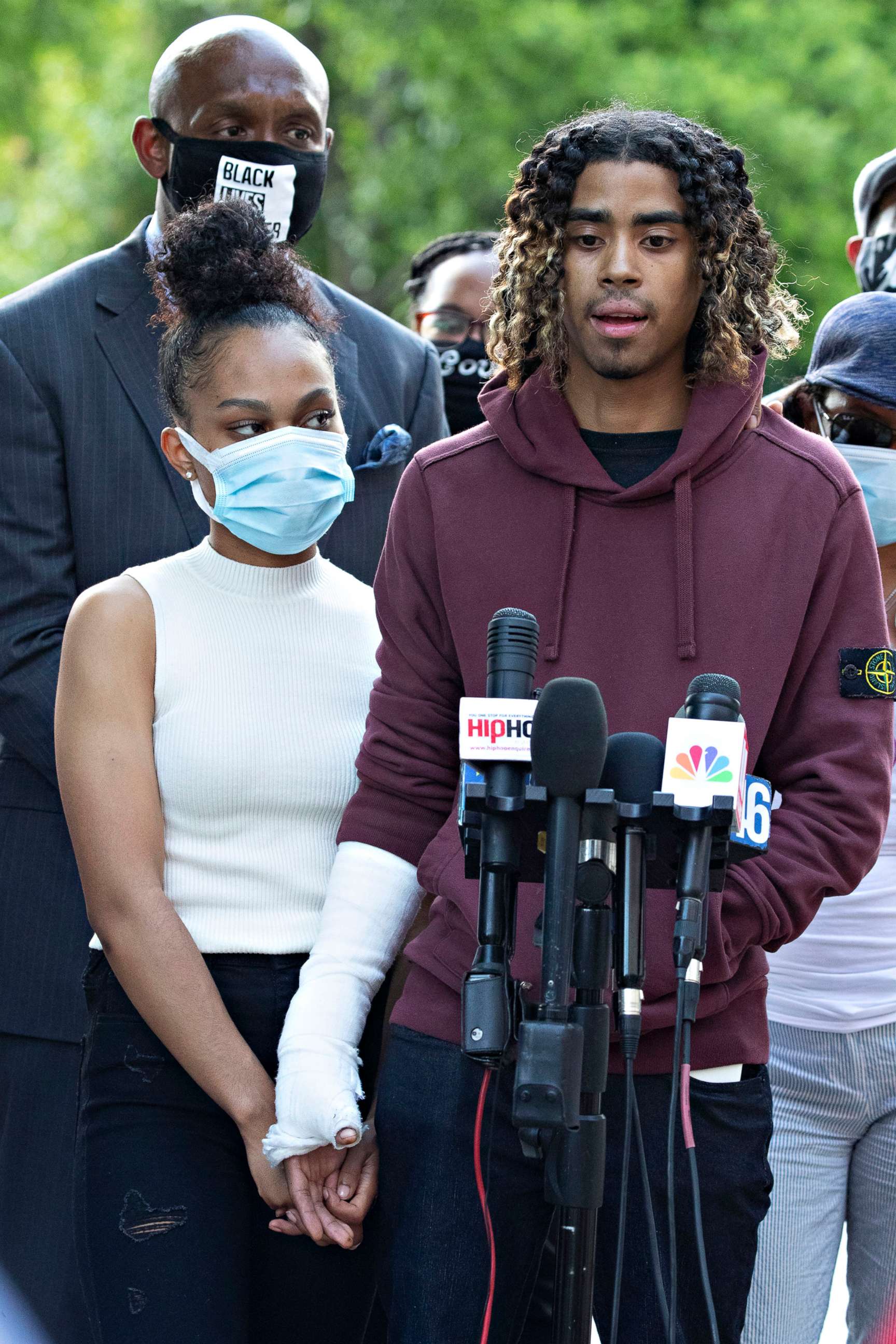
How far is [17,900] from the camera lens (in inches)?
151

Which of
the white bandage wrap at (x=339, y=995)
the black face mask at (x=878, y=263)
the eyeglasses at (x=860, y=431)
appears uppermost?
the black face mask at (x=878, y=263)

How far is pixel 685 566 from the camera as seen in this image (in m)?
2.83

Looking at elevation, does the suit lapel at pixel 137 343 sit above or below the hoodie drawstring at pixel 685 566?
above

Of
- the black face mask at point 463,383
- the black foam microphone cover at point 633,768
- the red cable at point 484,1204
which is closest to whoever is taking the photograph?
the black foam microphone cover at point 633,768

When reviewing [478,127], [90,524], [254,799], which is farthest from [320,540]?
[478,127]

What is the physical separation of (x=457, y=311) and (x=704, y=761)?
3938 millimetres

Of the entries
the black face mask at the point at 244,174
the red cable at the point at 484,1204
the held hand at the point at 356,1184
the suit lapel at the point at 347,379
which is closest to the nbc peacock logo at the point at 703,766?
the red cable at the point at 484,1204

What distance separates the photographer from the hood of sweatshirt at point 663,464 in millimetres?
2838

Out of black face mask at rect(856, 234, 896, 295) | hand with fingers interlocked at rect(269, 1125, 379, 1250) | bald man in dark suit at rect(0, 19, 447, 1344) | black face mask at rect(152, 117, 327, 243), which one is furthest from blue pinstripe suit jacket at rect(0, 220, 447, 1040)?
black face mask at rect(856, 234, 896, 295)

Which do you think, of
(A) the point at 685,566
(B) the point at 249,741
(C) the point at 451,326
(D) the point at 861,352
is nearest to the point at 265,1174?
(B) the point at 249,741

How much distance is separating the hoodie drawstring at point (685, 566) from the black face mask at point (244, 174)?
5.12ft

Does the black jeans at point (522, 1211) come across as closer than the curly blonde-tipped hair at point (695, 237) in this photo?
Yes

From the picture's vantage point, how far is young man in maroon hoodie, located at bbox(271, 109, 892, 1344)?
9.01 ft

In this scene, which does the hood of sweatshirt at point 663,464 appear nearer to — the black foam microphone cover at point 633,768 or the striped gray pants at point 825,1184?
the black foam microphone cover at point 633,768
